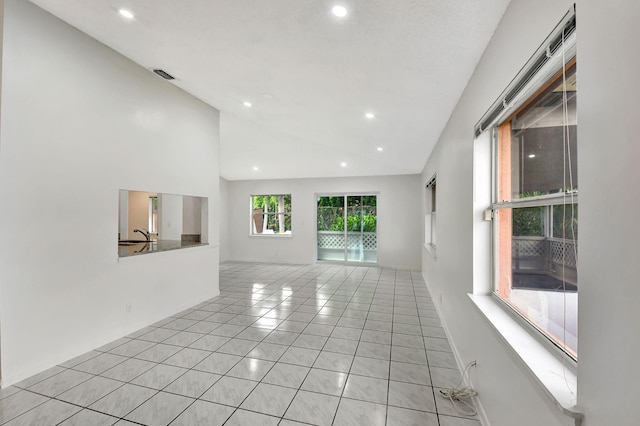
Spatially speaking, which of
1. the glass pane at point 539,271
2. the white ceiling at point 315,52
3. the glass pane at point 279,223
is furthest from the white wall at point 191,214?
the glass pane at point 279,223

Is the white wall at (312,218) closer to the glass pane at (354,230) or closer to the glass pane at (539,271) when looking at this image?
the glass pane at (354,230)

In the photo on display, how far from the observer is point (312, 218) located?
26.9 ft

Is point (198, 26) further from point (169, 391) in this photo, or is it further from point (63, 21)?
point (169, 391)

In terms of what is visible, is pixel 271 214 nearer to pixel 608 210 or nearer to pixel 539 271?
pixel 539 271

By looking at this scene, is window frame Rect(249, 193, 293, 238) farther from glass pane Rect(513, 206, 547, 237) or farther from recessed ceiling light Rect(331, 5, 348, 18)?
glass pane Rect(513, 206, 547, 237)

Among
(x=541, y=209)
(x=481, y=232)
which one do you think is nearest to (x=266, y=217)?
(x=481, y=232)

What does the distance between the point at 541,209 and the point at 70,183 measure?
3611 mm

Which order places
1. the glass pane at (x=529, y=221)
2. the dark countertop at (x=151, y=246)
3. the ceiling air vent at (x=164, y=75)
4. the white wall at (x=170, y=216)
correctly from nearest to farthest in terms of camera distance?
the glass pane at (x=529, y=221) < the dark countertop at (x=151, y=246) < the ceiling air vent at (x=164, y=75) < the white wall at (x=170, y=216)

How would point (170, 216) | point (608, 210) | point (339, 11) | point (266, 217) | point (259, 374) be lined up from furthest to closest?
point (266, 217), point (170, 216), point (259, 374), point (339, 11), point (608, 210)

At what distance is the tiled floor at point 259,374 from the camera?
6.30ft

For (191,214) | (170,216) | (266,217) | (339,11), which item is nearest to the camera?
(339,11)

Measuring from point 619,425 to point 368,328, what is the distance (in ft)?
9.31

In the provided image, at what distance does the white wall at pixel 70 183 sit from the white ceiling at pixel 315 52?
0.30 m

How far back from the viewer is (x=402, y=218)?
7531mm
